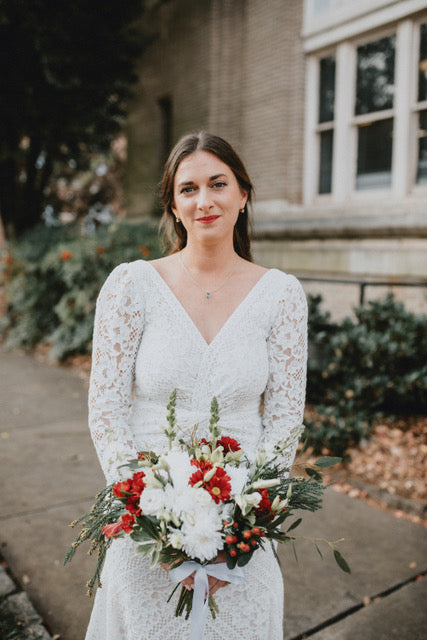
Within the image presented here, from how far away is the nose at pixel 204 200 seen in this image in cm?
195

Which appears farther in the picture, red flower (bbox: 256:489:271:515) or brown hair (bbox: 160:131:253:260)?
brown hair (bbox: 160:131:253:260)

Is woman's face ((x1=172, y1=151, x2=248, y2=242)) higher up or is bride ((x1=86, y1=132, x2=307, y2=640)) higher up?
woman's face ((x1=172, y1=151, x2=248, y2=242))

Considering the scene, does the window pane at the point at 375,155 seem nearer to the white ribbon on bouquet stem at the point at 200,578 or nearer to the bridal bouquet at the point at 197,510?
the bridal bouquet at the point at 197,510

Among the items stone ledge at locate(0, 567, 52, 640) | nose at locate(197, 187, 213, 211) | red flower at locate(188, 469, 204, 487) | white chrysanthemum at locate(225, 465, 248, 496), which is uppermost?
nose at locate(197, 187, 213, 211)

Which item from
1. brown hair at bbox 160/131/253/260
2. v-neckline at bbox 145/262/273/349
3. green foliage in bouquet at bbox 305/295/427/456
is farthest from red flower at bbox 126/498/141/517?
green foliage in bouquet at bbox 305/295/427/456

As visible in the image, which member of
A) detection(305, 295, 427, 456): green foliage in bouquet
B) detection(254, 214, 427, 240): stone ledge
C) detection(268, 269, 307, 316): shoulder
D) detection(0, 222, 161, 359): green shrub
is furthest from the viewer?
detection(0, 222, 161, 359): green shrub

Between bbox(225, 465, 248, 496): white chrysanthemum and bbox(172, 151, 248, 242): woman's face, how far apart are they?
2.87 feet

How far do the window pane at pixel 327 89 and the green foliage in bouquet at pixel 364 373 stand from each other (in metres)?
4.10

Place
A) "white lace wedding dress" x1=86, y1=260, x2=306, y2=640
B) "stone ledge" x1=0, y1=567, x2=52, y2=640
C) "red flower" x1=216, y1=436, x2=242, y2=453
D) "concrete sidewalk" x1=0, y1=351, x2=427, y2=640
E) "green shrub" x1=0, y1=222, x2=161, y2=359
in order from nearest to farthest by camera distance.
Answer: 1. "red flower" x1=216, y1=436, x2=242, y2=453
2. "white lace wedding dress" x1=86, y1=260, x2=306, y2=640
3. "stone ledge" x1=0, y1=567, x2=52, y2=640
4. "concrete sidewalk" x1=0, y1=351, x2=427, y2=640
5. "green shrub" x1=0, y1=222, x2=161, y2=359

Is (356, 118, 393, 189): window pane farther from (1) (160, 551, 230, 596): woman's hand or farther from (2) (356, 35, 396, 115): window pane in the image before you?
(1) (160, 551, 230, 596): woman's hand

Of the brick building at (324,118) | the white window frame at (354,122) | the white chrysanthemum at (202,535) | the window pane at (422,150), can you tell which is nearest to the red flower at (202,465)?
the white chrysanthemum at (202,535)

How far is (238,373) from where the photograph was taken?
6.22 ft

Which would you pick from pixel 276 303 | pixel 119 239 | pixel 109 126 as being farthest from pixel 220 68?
pixel 276 303

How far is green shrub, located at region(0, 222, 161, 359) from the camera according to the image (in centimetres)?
737
